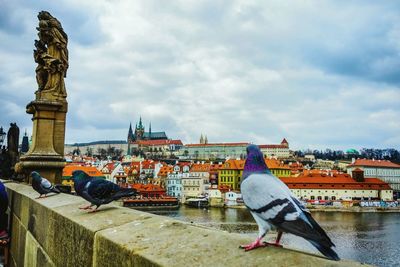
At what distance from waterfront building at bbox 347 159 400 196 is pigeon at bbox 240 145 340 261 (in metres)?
102

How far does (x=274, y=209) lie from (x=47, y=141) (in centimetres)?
582

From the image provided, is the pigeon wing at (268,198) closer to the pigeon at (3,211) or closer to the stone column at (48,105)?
the pigeon at (3,211)

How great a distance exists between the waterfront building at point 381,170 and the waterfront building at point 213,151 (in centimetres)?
5428

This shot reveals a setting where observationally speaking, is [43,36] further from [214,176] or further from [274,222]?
[214,176]

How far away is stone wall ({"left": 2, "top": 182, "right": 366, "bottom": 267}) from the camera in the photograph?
126 cm

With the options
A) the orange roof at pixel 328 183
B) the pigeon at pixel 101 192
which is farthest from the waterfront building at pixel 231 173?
the pigeon at pixel 101 192

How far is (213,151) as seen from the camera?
495ft

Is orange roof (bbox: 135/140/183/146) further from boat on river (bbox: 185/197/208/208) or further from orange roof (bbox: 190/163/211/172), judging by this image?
boat on river (bbox: 185/197/208/208)

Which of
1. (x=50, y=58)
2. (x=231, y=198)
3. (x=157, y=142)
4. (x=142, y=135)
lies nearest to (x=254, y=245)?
(x=50, y=58)

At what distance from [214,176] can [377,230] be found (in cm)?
4923

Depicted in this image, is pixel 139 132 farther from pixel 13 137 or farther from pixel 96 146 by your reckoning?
pixel 13 137

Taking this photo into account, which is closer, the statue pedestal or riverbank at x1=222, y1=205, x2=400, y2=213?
the statue pedestal

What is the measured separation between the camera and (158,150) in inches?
6156

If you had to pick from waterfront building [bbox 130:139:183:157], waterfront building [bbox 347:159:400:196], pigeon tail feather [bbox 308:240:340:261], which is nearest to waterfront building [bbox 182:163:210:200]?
waterfront building [bbox 347:159:400:196]
